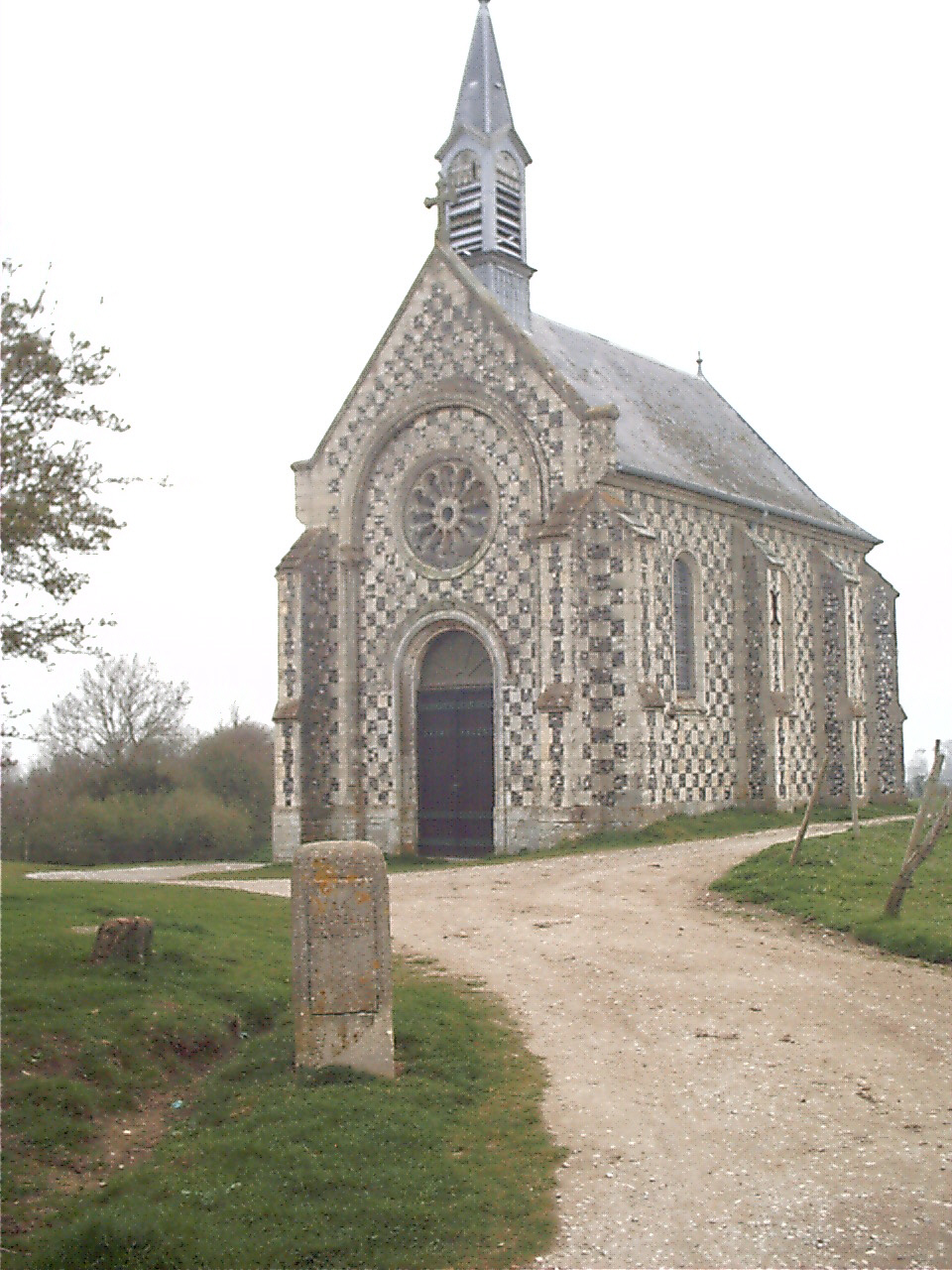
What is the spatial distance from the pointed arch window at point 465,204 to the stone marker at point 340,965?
76.7ft

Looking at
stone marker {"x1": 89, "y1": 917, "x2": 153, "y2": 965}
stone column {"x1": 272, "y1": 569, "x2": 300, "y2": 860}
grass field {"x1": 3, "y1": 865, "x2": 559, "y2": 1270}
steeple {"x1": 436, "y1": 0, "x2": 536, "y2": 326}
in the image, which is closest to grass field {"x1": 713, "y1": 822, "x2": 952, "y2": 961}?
grass field {"x1": 3, "y1": 865, "x2": 559, "y2": 1270}

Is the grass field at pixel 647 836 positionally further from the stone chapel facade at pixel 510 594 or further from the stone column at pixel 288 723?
the stone column at pixel 288 723

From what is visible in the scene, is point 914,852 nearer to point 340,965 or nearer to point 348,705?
point 340,965

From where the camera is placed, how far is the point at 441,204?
3152cm

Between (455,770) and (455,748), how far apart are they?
0.47m

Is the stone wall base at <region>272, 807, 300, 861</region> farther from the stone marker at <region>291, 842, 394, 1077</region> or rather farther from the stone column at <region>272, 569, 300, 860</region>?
the stone marker at <region>291, 842, 394, 1077</region>

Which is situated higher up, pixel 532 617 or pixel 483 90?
pixel 483 90

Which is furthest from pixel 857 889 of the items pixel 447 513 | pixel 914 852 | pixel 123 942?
pixel 447 513

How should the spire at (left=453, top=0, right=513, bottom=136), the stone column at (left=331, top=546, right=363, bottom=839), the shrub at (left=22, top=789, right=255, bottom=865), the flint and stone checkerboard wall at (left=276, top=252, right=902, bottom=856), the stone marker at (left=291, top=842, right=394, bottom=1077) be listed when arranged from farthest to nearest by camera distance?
the shrub at (left=22, top=789, right=255, bottom=865)
the spire at (left=453, top=0, right=513, bottom=136)
the stone column at (left=331, top=546, right=363, bottom=839)
the flint and stone checkerboard wall at (left=276, top=252, right=902, bottom=856)
the stone marker at (left=291, top=842, right=394, bottom=1077)

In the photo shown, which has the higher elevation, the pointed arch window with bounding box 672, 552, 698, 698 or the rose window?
the rose window

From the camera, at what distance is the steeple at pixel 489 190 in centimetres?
3192

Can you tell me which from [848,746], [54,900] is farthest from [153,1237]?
[848,746]

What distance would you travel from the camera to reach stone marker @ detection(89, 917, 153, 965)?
43.2 ft

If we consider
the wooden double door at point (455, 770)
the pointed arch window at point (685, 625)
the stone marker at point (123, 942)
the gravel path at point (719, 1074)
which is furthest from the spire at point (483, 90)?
the stone marker at point (123, 942)
